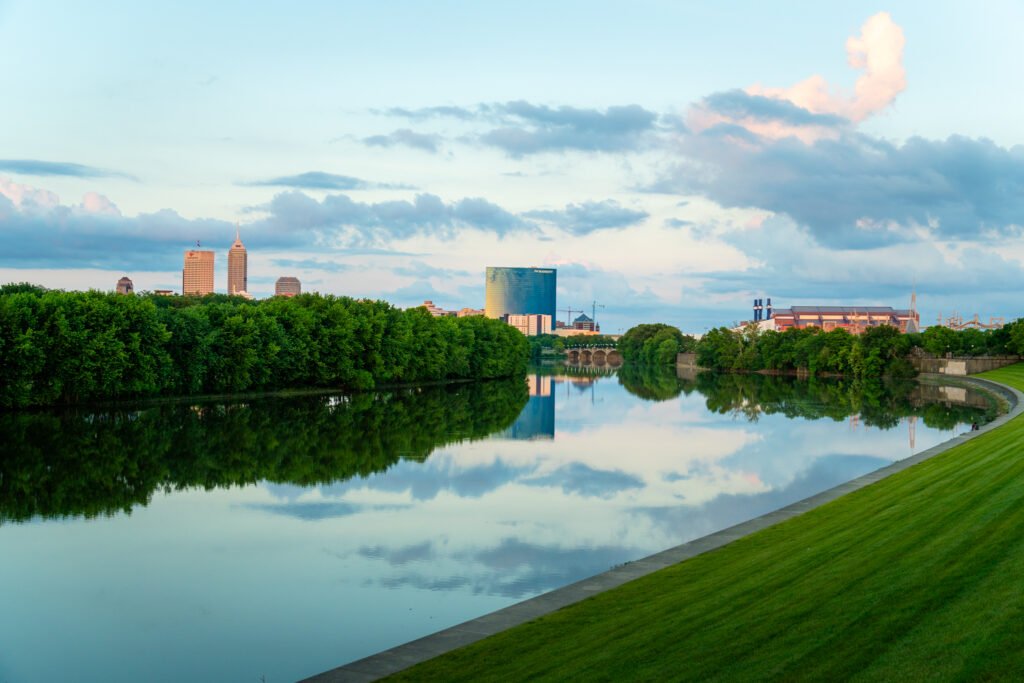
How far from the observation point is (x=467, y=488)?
102ft

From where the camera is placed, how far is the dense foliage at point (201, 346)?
56406mm

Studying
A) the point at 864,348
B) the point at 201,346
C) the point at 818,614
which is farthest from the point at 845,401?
the point at 818,614

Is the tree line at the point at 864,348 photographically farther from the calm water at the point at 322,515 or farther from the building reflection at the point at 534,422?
the calm water at the point at 322,515

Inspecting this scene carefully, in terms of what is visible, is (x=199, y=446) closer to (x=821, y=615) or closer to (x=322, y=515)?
(x=322, y=515)

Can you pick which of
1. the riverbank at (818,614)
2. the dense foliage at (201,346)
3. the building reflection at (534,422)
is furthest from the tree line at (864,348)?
the riverbank at (818,614)

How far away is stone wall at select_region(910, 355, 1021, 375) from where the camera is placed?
411 feet

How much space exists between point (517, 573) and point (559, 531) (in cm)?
477

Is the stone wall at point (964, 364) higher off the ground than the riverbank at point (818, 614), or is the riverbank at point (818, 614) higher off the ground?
the riverbank at point (818, 614)

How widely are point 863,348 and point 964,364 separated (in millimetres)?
12675

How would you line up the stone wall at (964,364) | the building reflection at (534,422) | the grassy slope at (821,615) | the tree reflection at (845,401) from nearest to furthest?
the grassy slope at (821,615)
the building reflection at (534,422)
the tree reflection at (845,401)
the stone wall at (964,364)

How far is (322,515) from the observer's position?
2623cm

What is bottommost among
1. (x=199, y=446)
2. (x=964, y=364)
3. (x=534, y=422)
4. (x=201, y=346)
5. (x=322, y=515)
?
(x=534, y=422)

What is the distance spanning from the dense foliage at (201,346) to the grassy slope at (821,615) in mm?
49784

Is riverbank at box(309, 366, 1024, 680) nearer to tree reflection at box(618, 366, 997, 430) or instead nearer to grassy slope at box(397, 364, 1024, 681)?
grassy slope at box(397, 364, 1024, 681)
